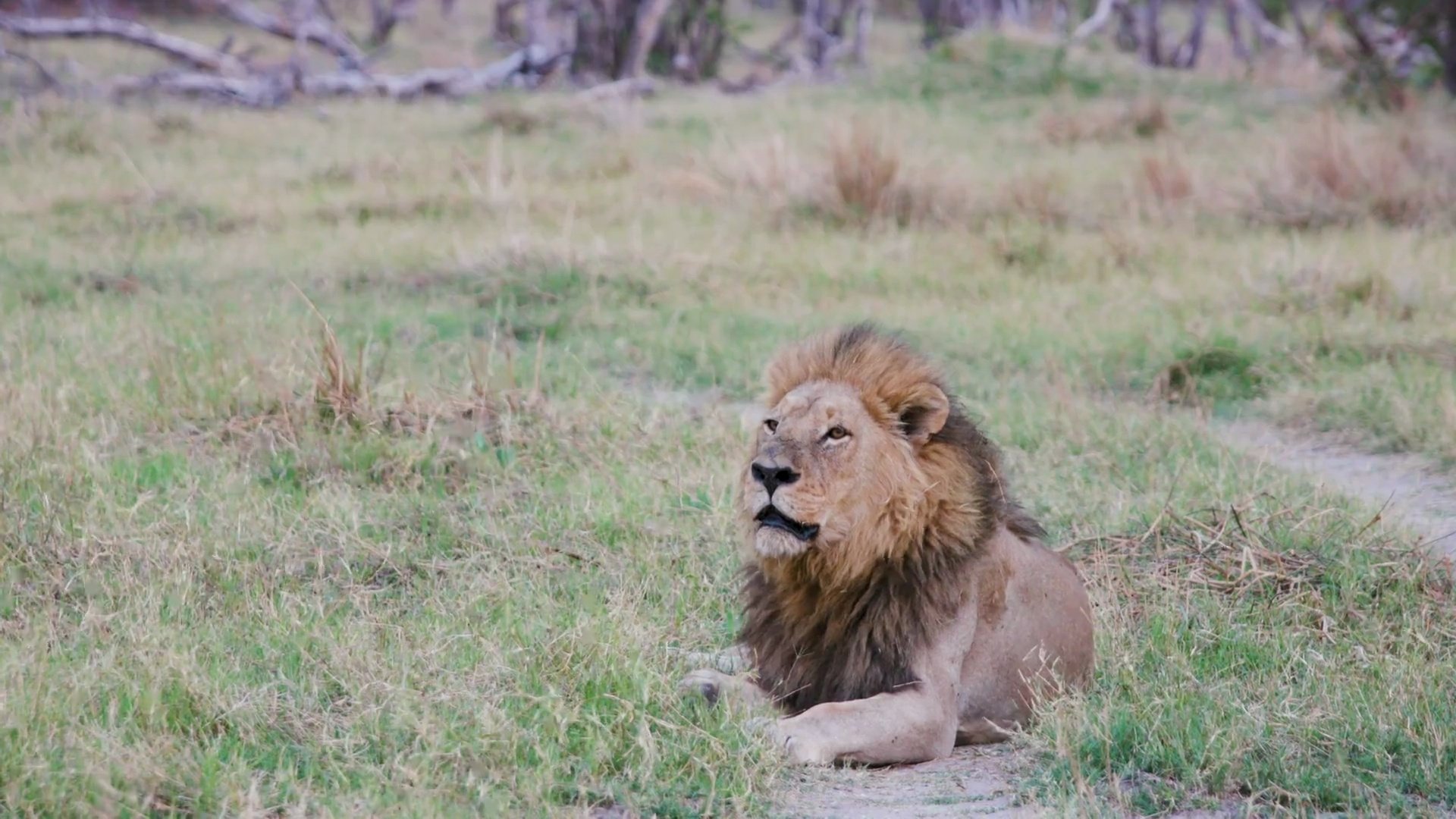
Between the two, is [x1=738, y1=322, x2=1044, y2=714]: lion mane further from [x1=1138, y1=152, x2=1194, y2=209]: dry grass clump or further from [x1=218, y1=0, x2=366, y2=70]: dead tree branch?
[x1=218, y1=0, x2=366, y2=70]: dead tree branch

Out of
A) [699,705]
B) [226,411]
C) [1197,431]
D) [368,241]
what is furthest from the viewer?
[368,241]

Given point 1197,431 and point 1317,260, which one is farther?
point 1317,260

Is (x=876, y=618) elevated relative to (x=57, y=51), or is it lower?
elevated

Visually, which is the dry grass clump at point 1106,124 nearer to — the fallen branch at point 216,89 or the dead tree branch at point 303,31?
the fallen branch at point 216,89

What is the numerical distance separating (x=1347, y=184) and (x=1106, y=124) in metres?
3.52

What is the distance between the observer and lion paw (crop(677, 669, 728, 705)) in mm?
3570

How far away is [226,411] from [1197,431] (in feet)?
11.0

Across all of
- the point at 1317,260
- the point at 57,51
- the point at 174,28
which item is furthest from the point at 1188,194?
the point at 174,28

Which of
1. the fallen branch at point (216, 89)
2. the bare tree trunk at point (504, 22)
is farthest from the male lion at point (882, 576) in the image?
the bare tree trunk at point (504, 22)

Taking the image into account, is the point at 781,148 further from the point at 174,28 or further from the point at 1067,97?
the point at 174,28

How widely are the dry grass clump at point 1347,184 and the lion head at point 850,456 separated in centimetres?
709

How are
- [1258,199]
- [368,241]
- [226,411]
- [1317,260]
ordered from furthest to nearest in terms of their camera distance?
[1258,199], [368,241], [1317,260], [226,411]

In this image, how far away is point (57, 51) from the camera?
18125 millimetres

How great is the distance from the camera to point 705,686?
3602mm
